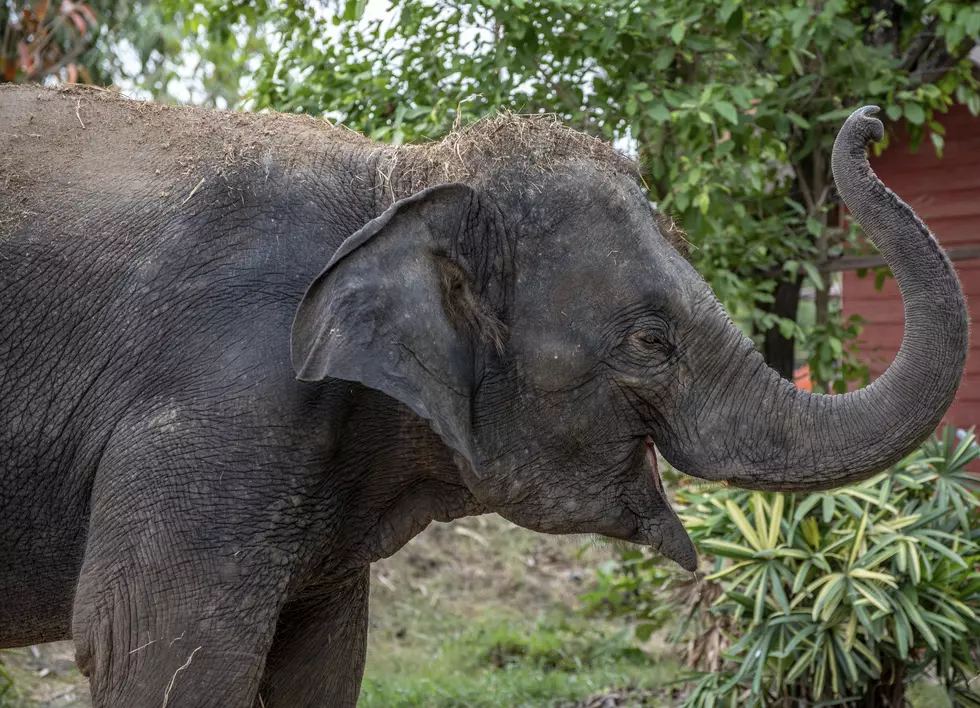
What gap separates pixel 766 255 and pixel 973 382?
2.25 metres

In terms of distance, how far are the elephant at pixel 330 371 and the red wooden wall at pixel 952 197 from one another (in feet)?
15.7

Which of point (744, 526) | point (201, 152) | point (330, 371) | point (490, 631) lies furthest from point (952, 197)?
point (330, 371)

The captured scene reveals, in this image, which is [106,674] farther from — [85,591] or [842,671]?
[842,671]

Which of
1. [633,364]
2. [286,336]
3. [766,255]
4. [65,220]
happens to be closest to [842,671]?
[766,255]

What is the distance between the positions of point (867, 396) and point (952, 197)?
17.8 ft

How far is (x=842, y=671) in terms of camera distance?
→ 5238 millimetres

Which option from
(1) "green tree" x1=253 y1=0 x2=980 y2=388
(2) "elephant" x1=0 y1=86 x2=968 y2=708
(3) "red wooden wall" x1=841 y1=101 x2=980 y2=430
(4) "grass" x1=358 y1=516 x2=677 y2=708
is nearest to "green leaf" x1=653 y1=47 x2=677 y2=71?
(1) "green tree" x1=253 y1=0 x2=980 y2=388

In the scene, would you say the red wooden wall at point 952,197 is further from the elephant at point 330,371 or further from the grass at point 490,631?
the elephant at point 330,371

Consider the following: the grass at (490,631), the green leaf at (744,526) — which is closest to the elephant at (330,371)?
the green leaf at (744,526)

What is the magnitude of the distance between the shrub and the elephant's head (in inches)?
74.3

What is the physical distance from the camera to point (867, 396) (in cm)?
307

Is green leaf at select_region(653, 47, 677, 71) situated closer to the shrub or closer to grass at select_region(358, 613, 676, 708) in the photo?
the shrub

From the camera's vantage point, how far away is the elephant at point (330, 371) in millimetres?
2988

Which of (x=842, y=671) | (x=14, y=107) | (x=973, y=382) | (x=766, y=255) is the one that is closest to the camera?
(x=14, y=107)
